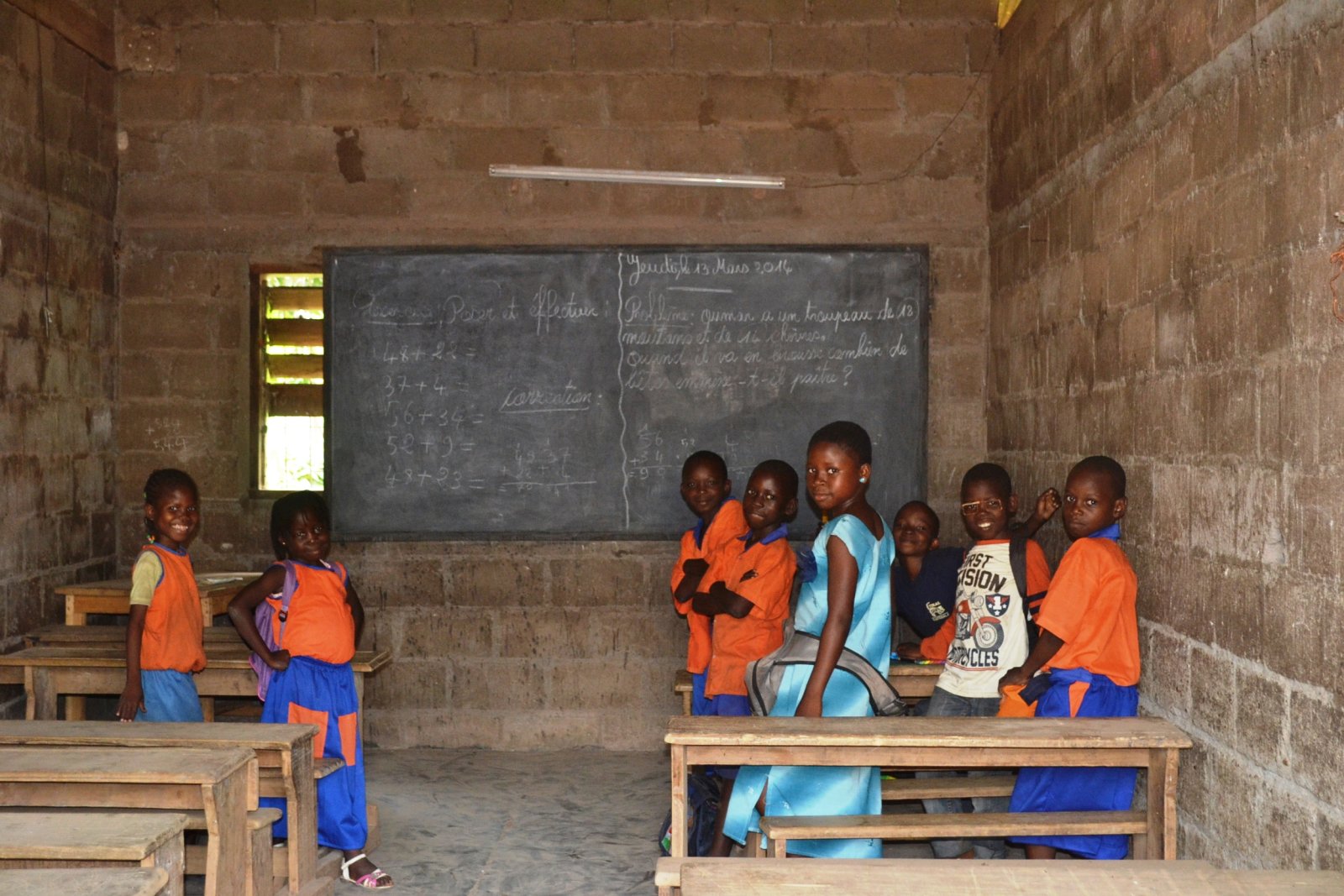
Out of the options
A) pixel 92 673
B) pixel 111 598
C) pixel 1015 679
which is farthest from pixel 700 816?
pixel 111 598

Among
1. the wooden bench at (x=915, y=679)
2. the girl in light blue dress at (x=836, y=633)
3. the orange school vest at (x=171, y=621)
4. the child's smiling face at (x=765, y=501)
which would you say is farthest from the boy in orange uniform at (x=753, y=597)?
the orange school vest at (x=171, y=621)

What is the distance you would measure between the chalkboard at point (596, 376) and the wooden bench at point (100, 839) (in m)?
3.13

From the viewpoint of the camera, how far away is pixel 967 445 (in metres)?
5.68

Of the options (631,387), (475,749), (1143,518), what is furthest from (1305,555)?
(475,749)

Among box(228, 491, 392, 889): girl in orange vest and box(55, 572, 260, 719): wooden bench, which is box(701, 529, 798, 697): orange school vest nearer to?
box(228, 491, 392, 889): girl in orange vest

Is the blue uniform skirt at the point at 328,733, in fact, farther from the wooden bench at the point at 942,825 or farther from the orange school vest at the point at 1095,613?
the orange school vest at the point at 1095,613

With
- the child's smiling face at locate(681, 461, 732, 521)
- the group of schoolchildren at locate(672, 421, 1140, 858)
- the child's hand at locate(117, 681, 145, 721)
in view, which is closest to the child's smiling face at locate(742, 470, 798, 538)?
the group of schoolchildren at locate(672, 421, 1140, 858)

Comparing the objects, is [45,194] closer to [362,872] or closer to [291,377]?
[291,377]

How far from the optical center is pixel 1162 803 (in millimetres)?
3137

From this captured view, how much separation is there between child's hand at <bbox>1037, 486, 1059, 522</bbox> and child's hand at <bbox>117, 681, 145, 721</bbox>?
9.69ft

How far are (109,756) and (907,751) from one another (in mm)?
1952

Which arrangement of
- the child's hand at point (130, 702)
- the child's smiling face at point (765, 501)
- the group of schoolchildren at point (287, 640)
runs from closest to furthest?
the child's hand at point (130, 702)
the group of schoolchildren at point (287, 640)
the child's smiling face at point (765, 501)

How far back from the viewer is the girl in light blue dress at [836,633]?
3.29 m

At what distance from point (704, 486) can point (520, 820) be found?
55.8 inches
